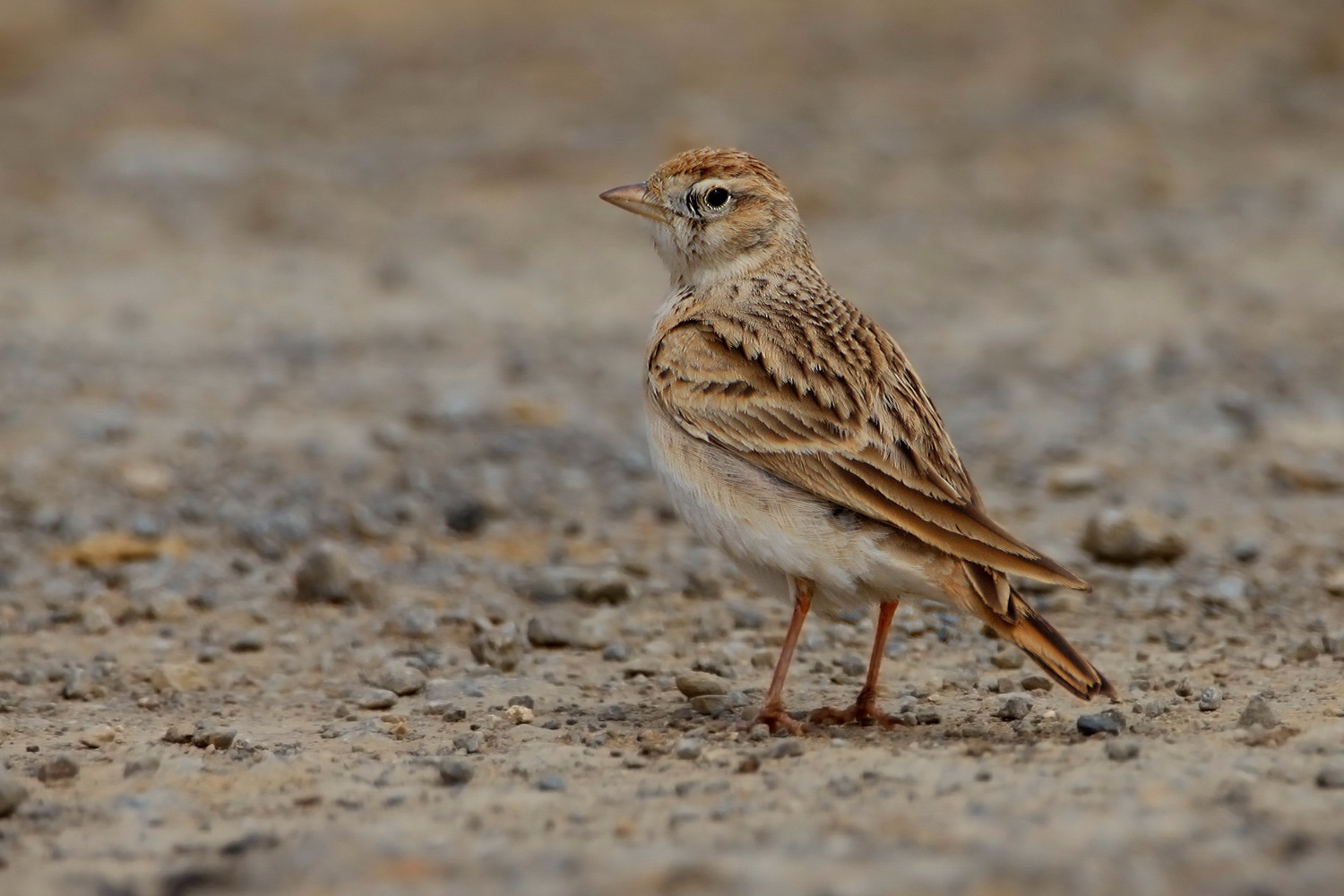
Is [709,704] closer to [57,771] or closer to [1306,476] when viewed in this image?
[57,771]

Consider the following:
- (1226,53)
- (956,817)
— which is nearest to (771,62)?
(1226,53)

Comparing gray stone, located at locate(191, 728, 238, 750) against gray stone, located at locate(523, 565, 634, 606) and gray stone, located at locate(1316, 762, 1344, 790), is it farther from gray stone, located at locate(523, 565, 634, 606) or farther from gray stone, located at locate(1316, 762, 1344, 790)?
gray stone, located at locate(1316, 762, 1344, 790)

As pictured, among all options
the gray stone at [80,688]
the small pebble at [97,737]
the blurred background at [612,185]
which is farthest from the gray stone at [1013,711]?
the blurred background at [612,185]

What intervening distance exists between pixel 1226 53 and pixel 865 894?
14.6m

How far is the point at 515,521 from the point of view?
301 inches

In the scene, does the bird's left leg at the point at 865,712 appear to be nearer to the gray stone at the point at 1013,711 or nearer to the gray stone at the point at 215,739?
the gray stone at the point at 1013,711

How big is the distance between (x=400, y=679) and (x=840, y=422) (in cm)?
163

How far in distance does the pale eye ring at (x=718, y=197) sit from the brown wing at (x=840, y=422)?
1.71ft

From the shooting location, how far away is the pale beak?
593 centimetres

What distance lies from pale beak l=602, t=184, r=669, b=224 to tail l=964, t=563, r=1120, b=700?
1.90 metres

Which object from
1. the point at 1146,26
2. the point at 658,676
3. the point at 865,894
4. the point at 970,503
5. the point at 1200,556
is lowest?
the point at 865,894

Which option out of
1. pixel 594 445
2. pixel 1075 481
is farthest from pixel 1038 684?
pixel 594 445

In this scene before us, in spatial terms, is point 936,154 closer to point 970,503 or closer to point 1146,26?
point 1146,26

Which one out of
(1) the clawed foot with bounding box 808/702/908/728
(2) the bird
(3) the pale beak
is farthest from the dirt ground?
(3) the pale beak
